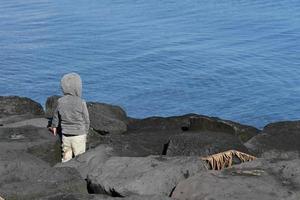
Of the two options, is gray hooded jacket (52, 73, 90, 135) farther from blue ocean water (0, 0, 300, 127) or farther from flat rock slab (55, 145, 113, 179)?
blue ocean water (0, 0, 300, 127)

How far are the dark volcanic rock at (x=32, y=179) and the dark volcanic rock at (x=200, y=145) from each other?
1.65 metres

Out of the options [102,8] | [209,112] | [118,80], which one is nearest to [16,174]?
[209,112]

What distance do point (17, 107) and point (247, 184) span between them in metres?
7.62

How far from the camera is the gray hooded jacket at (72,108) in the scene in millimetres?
7738

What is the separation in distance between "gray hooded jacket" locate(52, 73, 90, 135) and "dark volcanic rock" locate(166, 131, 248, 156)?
3.74 ft

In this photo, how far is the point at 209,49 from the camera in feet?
77.7

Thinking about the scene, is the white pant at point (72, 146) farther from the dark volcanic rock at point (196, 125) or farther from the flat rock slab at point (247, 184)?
the flat rock slab at point (247, 184)

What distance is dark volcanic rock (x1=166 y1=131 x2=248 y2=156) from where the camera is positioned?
7750mm

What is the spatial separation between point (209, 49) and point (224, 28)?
3560 mm

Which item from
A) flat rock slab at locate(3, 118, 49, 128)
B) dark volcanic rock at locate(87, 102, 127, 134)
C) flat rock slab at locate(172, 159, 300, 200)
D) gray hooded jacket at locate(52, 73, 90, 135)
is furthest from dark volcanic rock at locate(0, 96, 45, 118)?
flat rock slab at locate(172, 159, 300, 200)

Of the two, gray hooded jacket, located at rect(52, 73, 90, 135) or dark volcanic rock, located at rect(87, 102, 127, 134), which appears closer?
gray hooded jacket, located at rect(52, 73, 90, 135)

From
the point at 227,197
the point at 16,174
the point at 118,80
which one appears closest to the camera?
the point at 227,197

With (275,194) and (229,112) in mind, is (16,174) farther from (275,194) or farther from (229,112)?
(229,112)

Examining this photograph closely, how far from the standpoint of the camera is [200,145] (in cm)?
784
